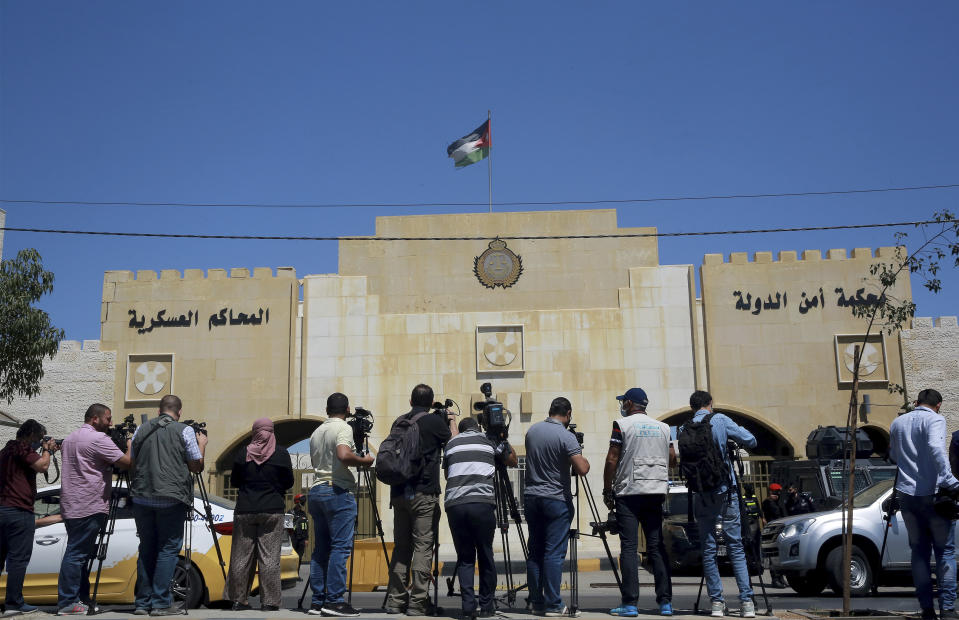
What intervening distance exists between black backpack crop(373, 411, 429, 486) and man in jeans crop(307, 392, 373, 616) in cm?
30

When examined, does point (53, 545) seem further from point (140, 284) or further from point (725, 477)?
point (140, 284)

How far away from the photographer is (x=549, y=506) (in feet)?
24.8

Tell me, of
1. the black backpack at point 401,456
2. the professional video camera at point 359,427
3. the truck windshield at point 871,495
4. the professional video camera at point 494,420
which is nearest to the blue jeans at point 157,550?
the professional video camera at point 359,427

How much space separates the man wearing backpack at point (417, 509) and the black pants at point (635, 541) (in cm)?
164

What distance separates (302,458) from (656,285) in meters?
10.6

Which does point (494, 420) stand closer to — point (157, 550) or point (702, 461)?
point (702, 461)

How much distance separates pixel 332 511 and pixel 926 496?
5081 millimetres

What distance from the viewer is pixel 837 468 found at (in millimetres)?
15953

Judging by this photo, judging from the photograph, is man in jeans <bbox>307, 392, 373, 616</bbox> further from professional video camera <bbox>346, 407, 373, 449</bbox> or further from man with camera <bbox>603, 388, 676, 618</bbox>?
man with camera <bbox>603, 388, 676, 618</bbox>

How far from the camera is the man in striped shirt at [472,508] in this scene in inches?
288

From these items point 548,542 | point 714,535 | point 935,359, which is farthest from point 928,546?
point 935,359

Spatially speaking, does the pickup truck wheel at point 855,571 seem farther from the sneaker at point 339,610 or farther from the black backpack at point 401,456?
the sneaker at point 339,610

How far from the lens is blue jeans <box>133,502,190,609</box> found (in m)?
7.55

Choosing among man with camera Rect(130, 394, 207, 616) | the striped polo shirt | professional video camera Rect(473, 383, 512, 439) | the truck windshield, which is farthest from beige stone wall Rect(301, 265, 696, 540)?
the striped polo shirt
